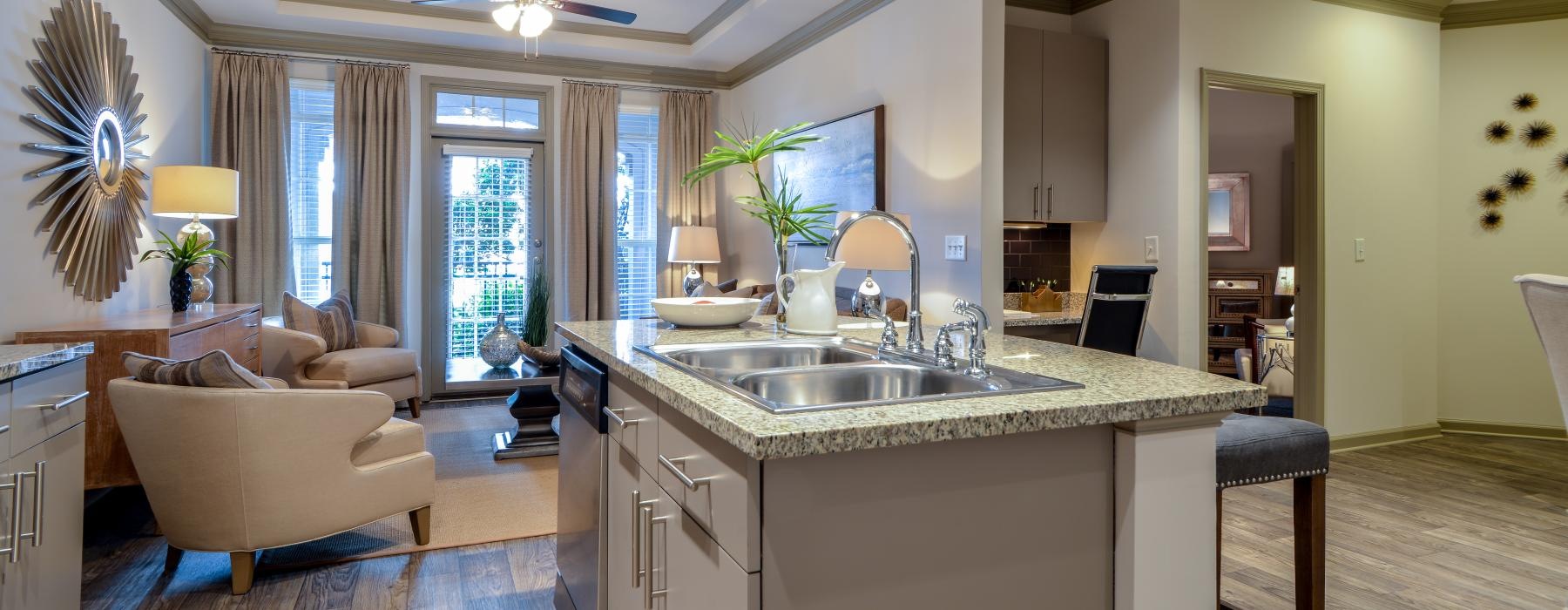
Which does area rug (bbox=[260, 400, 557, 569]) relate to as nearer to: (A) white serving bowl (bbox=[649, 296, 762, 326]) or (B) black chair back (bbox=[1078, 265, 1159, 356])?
(A) white serving bowl (bbox=[649, 296, 762, 326])

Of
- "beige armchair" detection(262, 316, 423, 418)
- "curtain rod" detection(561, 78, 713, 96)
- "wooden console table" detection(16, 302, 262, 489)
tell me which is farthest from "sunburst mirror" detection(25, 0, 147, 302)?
"curtain rod" detection(561, 78, 713, 96)

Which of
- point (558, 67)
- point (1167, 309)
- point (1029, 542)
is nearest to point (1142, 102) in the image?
point (1167, 309)

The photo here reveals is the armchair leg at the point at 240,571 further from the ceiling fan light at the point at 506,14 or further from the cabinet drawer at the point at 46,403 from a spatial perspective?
the ceiling fan light at the point at 506,14

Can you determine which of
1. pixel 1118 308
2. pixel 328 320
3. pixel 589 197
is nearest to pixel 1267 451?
pixel 1118 308

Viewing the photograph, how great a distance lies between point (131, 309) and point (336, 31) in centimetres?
237

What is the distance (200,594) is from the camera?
2.60m

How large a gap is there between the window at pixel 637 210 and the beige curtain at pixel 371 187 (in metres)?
1.55

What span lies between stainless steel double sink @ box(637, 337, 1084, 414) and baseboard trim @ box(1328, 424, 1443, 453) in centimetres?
364

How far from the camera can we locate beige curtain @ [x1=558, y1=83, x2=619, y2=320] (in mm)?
6312

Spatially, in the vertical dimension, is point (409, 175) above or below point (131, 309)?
above

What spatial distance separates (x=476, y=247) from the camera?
6266 millimetres

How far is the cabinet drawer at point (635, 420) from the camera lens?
5.25ft

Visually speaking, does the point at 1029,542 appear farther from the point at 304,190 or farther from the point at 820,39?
the point at 304,190

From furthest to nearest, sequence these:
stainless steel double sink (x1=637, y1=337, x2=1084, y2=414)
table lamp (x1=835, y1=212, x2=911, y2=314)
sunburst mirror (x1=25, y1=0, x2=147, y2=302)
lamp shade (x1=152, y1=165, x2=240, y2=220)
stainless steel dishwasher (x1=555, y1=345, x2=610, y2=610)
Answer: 1. lamp shade (x1=152, y1=165, x2=240, y2=220)
2. table lamp (x1=835, y1=212, x2=911, y2=314)
3. sunburst mirror (x1=25, y1=0, x2=147, y2=302)
4. stainless steel dishwasher (x1=555, y1=345, x2=610, y2=610)
5. stainless steel double sink (x1=637, y1=337, x2=1084, y2=414)
